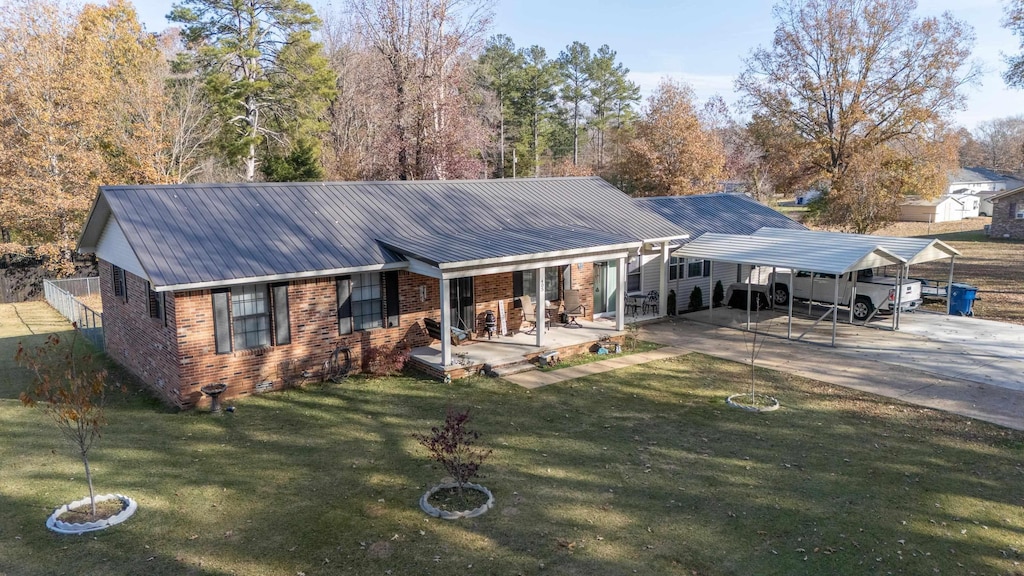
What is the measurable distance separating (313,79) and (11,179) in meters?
14.7

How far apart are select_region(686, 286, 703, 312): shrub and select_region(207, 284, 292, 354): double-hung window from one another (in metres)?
12.8

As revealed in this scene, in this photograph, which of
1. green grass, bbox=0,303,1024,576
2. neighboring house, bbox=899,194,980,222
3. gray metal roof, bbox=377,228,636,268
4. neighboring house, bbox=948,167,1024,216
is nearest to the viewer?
green grass, bbox=0,303,1024,576

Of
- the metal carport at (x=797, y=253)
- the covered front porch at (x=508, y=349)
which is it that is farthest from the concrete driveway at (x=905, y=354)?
the covered front porch at (x=508, y=349)

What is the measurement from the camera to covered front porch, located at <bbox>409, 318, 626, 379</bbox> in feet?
47.1

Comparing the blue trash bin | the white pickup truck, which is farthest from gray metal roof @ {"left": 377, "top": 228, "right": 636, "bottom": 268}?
the blue trash bin

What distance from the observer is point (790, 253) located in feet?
59.3

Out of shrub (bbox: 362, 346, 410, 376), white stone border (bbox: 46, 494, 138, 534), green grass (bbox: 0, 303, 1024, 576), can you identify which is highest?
shrub (bbox: 362, 346, 410, 376)

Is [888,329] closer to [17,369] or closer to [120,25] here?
[17,369]

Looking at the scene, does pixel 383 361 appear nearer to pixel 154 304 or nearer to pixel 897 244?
pixel 154 304

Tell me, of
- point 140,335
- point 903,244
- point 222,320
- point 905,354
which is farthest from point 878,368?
point 140,335

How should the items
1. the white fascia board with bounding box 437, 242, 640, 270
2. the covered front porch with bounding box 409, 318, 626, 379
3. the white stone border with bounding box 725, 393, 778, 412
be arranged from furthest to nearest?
the covered front porch with bounding box 409, 318, 626, 379
the white fascia board with bounding box 437, 242, 640, 270
the white stone border with bounding box 725, 393, 778, 412

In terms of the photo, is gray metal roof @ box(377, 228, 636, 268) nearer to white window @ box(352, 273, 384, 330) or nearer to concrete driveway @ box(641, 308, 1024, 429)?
white window @ box(352, 273, 384, 330)

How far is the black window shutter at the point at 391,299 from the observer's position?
48.3 ft

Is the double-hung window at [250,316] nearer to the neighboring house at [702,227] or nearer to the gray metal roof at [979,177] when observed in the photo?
the neighboring house at [702,227]
